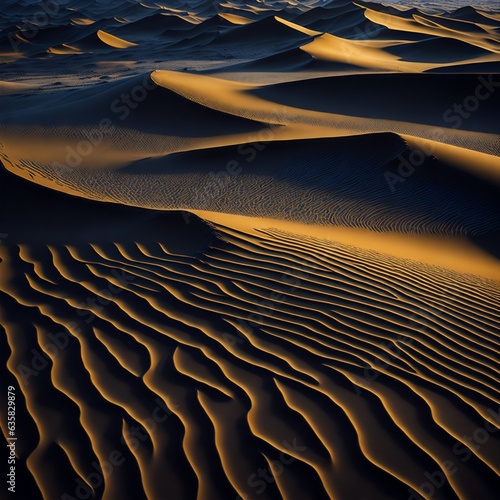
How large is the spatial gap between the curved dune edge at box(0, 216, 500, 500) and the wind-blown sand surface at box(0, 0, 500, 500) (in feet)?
0.05

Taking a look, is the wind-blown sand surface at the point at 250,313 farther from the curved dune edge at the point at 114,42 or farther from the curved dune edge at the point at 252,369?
the curved dune edge at the point at 114,42

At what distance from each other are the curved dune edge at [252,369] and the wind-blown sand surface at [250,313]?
1cm

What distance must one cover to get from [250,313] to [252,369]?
0.62 m

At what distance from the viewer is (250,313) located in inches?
160

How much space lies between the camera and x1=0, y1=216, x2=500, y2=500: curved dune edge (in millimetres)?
2922

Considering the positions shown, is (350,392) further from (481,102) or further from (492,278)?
(481,102)

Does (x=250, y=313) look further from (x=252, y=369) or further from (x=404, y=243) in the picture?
(x=404, y=243)

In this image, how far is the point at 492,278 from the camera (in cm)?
506

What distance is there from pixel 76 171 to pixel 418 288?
18.5ft

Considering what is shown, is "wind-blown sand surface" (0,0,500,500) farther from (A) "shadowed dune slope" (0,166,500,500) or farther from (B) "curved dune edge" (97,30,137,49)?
(B) "curved dune edge" (97,30,137,49)

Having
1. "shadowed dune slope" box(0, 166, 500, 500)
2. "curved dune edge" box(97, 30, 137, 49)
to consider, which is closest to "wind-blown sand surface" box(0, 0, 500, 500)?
"shadowed dune slope" box(0, 166, 500, 500)

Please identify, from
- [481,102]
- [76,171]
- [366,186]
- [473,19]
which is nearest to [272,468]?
[366,186]

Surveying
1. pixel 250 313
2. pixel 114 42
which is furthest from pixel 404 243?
pixel 114 42

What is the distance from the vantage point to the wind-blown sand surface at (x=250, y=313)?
296 cm
